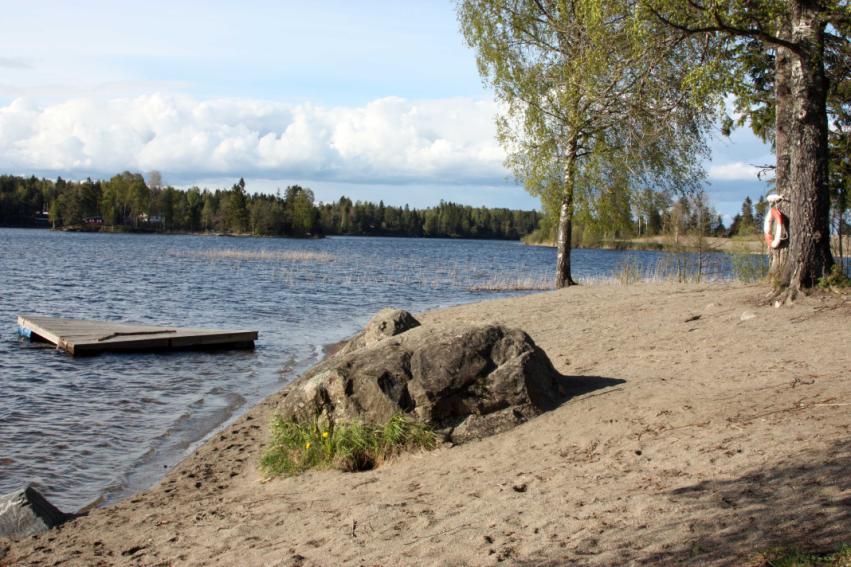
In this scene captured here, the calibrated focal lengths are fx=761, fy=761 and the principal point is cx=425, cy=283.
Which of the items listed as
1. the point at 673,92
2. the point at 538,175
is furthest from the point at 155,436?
the point at 538,175

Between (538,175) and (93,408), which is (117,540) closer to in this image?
(93,408)

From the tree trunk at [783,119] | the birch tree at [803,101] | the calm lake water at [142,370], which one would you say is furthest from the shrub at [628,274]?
the birch tree at [803,101]

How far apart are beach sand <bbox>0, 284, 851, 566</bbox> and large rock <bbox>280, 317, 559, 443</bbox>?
1.36 feet

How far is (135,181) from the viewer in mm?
143500

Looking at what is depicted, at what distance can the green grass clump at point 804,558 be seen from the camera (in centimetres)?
440

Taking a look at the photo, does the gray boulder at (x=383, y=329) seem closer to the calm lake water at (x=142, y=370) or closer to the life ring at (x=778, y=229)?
the calm lake water at (x=142, y=370)

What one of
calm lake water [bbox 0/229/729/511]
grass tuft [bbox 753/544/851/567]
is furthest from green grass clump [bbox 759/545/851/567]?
calm lake water [bbox 0/229/729/511]

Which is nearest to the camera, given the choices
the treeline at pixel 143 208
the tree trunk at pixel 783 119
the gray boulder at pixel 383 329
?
the gray boulder at pixel 383 329

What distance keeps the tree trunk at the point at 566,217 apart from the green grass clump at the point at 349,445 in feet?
62.9

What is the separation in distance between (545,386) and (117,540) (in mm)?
5055

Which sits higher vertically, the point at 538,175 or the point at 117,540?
the point at 538,175

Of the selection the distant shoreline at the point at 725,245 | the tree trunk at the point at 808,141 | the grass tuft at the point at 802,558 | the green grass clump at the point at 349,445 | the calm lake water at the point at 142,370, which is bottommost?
the calm lake water at the point at 142,370

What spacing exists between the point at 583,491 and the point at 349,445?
313cm

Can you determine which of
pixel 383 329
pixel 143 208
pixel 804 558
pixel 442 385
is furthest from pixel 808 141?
pixel 143 208
